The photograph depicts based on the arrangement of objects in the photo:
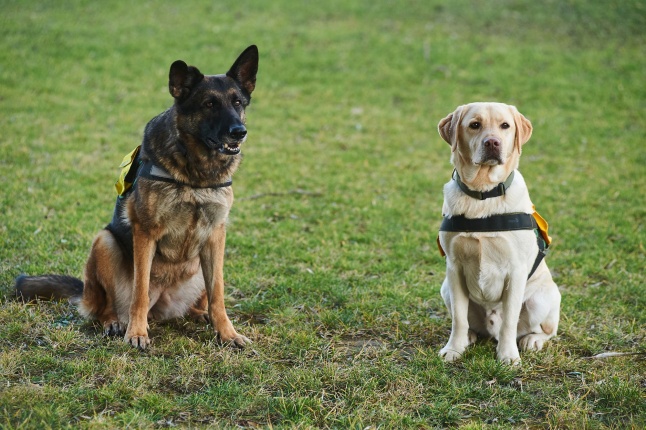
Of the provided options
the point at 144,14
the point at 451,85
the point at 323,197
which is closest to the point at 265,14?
the point at 144,14

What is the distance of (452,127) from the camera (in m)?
4.55

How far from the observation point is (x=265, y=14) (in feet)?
54.3

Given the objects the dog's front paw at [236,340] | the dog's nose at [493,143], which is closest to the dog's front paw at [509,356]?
the dog's nose at [493,143]

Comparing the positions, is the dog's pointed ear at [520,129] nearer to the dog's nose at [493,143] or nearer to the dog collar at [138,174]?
the dog's nose at [493,143]

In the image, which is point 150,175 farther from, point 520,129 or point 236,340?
point 520,129

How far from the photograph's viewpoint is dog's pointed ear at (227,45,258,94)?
188 inches

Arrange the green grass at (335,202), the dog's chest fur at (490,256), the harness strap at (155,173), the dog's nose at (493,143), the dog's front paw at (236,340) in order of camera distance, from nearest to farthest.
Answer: the green grass at (335,202) → the dog's nose at (493,143) → the dog's chest fur at (490,256) → the harness strap at (155,173) → the dog's front paw at (236,340)

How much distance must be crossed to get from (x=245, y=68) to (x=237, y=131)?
638 millimetres

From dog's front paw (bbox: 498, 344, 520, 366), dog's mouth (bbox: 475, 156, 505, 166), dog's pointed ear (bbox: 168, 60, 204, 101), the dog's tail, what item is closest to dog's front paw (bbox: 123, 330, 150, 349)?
the dog's tail

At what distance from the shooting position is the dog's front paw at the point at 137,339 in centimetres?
456

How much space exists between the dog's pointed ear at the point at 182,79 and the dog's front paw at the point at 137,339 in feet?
5.38

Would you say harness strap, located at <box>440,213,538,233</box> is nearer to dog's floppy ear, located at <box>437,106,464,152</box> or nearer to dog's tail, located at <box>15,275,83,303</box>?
dog's floppy ear, located at <box>437,106,464,152</box>

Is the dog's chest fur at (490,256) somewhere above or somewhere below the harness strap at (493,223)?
below

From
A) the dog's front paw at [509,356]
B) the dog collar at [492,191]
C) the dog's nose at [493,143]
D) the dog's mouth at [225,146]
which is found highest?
the dog's nose at [493,143]
